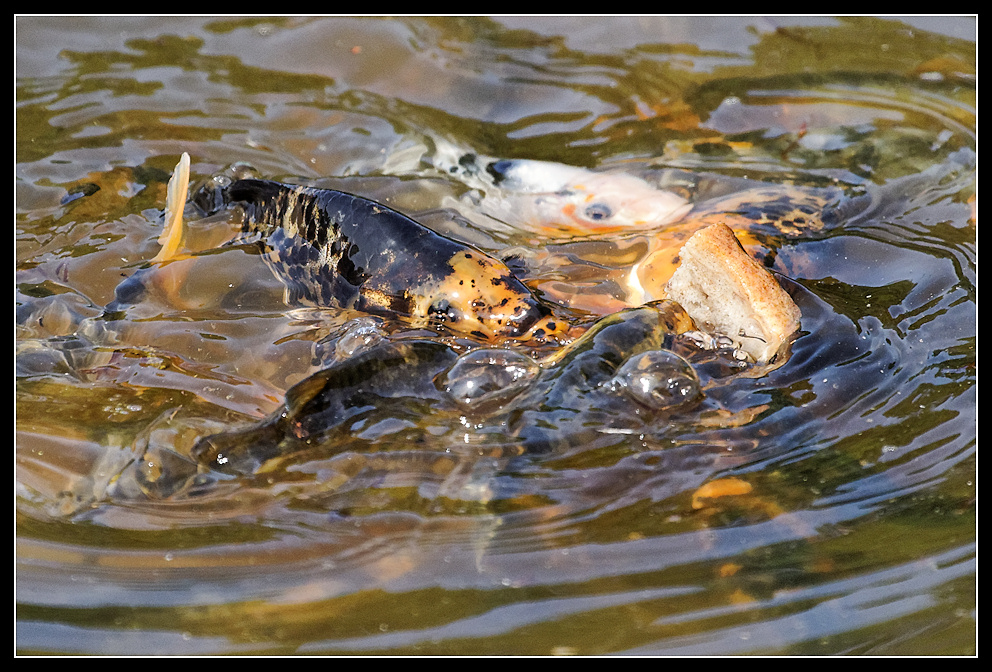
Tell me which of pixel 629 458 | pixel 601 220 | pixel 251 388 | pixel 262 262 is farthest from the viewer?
pixel 601 220

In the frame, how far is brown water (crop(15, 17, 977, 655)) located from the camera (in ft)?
6.64

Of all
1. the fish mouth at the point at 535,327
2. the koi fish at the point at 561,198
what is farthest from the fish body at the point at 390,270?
the koi fish at the point at 561,198

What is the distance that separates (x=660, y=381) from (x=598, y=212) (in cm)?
134

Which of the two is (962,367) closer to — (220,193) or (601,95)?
(601,95)

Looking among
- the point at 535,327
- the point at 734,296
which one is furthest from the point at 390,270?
the point at 734,296

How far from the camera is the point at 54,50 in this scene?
4613mm

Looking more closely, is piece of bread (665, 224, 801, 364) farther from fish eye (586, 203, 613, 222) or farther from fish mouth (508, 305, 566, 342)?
fish eye (586, 203, 613, 222)

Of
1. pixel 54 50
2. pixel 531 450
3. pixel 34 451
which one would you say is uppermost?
pixel 54 50

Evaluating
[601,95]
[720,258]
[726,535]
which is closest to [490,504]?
[726,535]

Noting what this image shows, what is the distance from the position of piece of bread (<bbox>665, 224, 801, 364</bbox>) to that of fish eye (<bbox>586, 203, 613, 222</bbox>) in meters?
0.84

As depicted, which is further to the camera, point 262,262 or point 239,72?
point 239,72

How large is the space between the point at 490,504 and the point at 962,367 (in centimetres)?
159

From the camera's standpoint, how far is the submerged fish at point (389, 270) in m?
2.85

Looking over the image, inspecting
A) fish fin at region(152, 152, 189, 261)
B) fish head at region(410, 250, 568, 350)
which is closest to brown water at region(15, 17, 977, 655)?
fish fin at region(152, 152, 189, 261)
